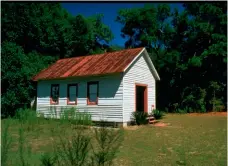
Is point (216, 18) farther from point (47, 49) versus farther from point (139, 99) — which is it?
point (47, 49)

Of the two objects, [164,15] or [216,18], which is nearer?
[216,18]

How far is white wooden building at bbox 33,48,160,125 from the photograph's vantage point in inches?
726

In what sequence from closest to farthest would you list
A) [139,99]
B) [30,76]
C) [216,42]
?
[139,99], [30,76], [216,42]

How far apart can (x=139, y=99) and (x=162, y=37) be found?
55.9 ft

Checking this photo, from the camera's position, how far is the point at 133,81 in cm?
1955

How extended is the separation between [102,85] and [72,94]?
3.09m

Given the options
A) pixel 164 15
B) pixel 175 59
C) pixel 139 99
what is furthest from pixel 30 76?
pixel 164 15

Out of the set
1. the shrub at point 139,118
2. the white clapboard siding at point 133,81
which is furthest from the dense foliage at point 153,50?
the shrub at point 139,118

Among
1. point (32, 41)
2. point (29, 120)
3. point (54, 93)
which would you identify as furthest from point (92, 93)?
point (32, 41)

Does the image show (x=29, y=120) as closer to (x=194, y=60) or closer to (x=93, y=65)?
(x=93, y=65)

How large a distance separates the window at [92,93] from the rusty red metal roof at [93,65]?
0.94m

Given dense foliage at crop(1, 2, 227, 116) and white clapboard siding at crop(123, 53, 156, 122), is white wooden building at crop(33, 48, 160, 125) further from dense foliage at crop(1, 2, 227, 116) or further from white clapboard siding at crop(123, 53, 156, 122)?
dense foliage at crop(1, 2, 227, 116)

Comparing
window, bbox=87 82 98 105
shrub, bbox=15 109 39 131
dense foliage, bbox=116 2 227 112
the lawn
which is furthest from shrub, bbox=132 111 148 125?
dense foliage, bbox=116 2 227 112

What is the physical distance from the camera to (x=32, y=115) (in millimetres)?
14891
